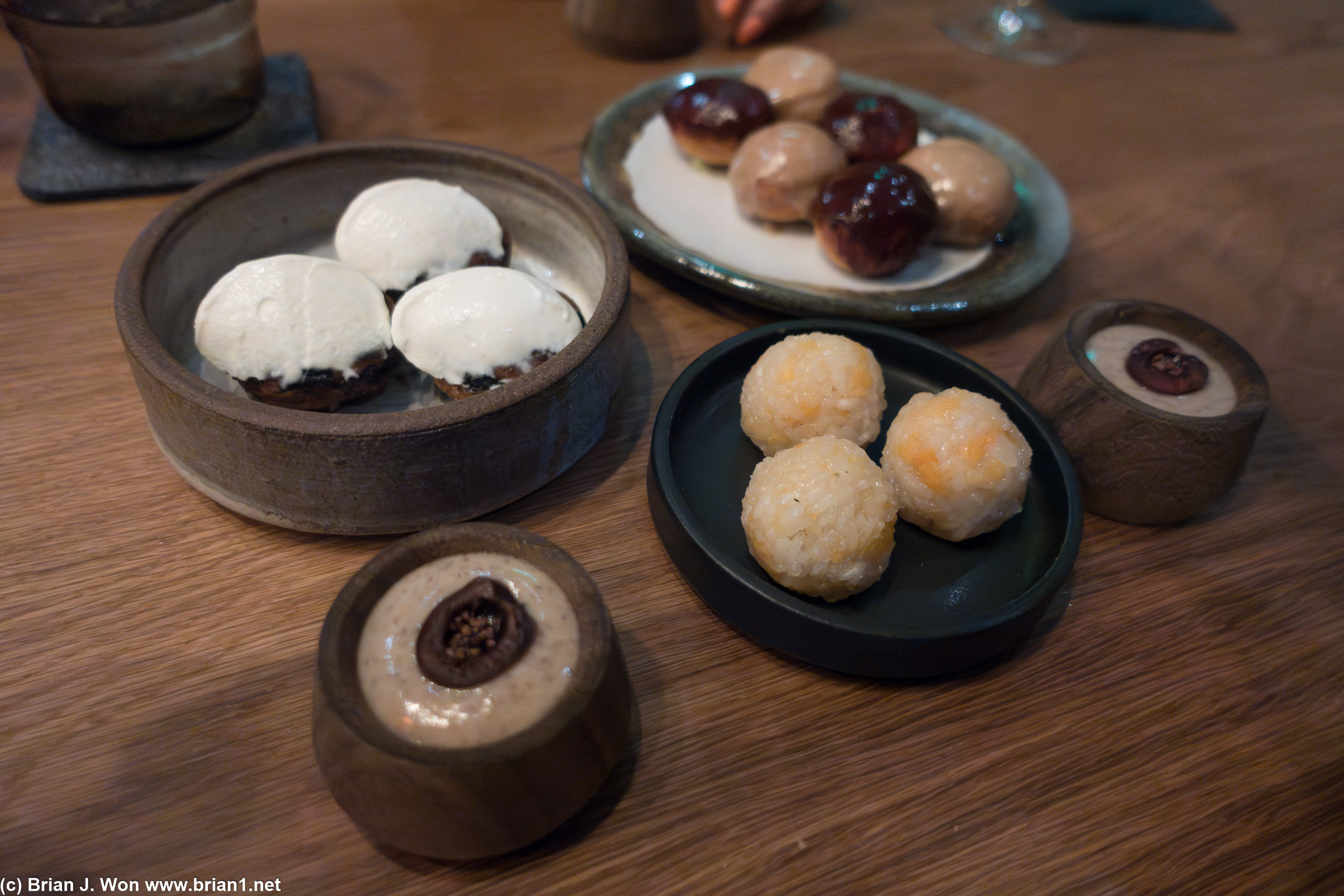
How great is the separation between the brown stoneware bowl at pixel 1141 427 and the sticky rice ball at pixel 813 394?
247mm

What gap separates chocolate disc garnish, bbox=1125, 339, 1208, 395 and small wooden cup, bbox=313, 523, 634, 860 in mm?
771

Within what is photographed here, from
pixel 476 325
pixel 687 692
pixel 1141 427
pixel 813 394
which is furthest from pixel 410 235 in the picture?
pixel 1141 427

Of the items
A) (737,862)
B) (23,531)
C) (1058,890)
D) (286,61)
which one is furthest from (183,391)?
(286,61)

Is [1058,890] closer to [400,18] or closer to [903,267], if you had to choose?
[903,267]

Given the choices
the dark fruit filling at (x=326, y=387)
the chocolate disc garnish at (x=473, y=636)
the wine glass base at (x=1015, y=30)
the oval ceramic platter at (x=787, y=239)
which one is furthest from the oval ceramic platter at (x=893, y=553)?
the wine glass base at (x=1015, y=30)

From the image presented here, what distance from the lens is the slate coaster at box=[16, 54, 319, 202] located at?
140 cm

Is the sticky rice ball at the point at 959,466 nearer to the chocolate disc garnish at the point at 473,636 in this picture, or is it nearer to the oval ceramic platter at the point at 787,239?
the oval ceramic platter at the point at 787,239

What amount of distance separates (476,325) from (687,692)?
49 centimetres

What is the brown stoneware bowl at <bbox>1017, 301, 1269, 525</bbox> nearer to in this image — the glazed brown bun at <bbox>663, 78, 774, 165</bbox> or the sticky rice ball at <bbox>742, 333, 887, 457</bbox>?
the sticky rice ball at <bbox>742, 333, 887, 457</bbox>

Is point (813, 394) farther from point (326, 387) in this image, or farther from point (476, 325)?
point (326, 387)

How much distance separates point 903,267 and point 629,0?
104 centimetres

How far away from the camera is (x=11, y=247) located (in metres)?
1.31

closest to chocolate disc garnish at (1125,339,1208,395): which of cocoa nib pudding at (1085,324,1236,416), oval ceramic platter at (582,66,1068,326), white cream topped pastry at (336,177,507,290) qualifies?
cocoa nib pudding at (1085,324,1236,416)

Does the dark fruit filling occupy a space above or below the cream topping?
below
